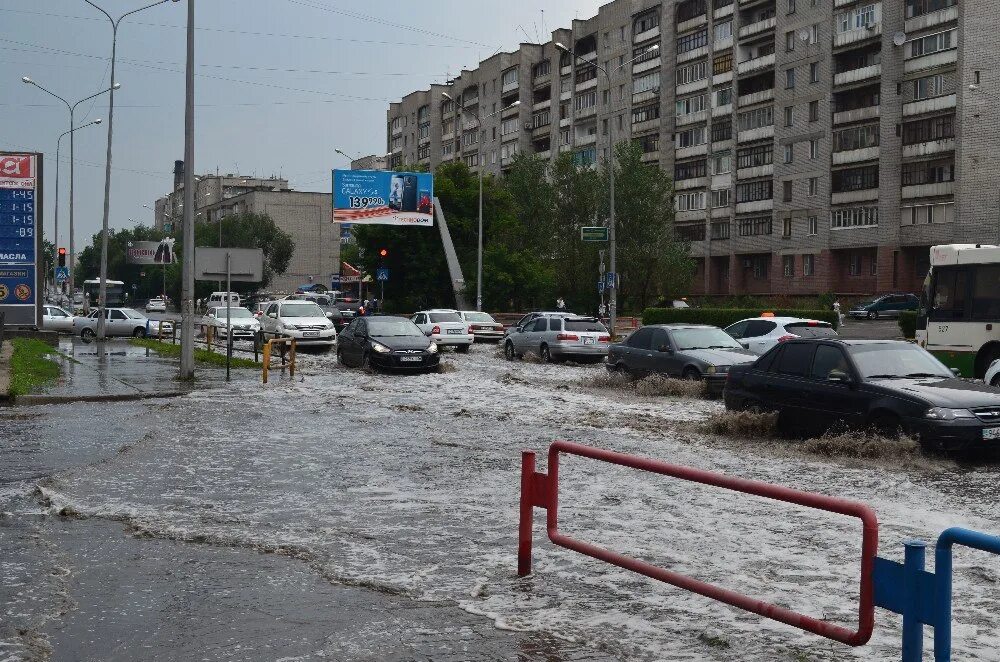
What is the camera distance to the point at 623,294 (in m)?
61.7

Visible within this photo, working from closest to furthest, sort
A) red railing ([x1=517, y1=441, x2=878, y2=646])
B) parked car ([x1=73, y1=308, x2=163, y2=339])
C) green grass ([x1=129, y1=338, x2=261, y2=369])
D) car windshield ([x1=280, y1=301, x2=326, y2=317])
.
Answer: red railing ([x1=517, y1=441, x2=878, y2=646]), green grass ([x1=129, y1=338, x2=261, y2=369]), car windshield ([x1=280, y1=301, x2=326, y2=317]), parked car ([x1=73, y1=308, x2=163, y2=339])

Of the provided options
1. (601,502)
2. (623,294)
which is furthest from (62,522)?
(623,294)

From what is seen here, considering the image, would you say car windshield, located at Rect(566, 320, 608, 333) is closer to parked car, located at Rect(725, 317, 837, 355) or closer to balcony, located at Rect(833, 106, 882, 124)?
parked car, located at Rect(725, 317, 837, 355)

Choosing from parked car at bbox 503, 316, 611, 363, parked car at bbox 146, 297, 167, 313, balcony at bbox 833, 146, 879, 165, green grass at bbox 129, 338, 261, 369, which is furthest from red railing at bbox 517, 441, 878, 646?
parked car at bbox 146, 297, 167, 313

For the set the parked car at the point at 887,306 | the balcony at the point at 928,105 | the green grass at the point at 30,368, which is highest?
the balcony at the point at 928,105

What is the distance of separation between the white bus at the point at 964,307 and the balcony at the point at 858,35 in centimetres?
4381

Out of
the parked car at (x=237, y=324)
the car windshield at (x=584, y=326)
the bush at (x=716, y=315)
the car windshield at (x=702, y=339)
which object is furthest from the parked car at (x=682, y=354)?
the bush at (x=716, y=315)

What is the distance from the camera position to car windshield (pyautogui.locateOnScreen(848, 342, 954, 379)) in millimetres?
13419

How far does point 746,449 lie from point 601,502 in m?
4.57

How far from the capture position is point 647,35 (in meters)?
82.6

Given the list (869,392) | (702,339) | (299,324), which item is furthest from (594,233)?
(869,392)

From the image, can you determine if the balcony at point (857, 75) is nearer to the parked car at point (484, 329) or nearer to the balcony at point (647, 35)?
the balcony at point (647, 35)

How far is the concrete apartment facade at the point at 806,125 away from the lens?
58688mm

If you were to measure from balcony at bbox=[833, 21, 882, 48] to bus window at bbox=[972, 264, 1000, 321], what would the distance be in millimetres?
44734
